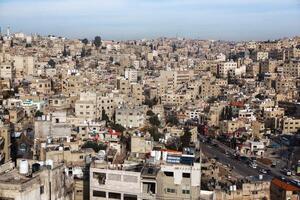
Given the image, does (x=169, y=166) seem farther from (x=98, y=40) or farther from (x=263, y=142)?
(x=98, y=40)

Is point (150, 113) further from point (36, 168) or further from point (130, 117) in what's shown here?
point (36, 168)

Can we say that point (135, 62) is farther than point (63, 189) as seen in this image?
Yes

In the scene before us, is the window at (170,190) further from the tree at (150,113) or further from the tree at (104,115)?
the tree at (150,113)

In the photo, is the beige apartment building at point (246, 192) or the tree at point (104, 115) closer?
the beige apartment building at point (246, 192)

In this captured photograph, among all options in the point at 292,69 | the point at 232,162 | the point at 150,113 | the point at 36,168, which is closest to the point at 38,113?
the point at 150,113

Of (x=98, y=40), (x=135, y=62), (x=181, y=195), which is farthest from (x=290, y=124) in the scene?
(x=98, y=40)

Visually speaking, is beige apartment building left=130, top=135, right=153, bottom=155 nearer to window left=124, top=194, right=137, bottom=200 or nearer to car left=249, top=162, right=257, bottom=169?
car left=249, top=162, right=257, bottom=169

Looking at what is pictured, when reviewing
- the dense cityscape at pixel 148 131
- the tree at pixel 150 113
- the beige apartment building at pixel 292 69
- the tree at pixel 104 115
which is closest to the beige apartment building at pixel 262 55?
the dense cityscape at pixel 148 131

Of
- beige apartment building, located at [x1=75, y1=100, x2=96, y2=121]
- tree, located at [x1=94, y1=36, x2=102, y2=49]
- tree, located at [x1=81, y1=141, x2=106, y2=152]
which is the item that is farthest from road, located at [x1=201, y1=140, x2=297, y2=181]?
tree, located at [x1=94, y1=36, x2=102, y2=49]
